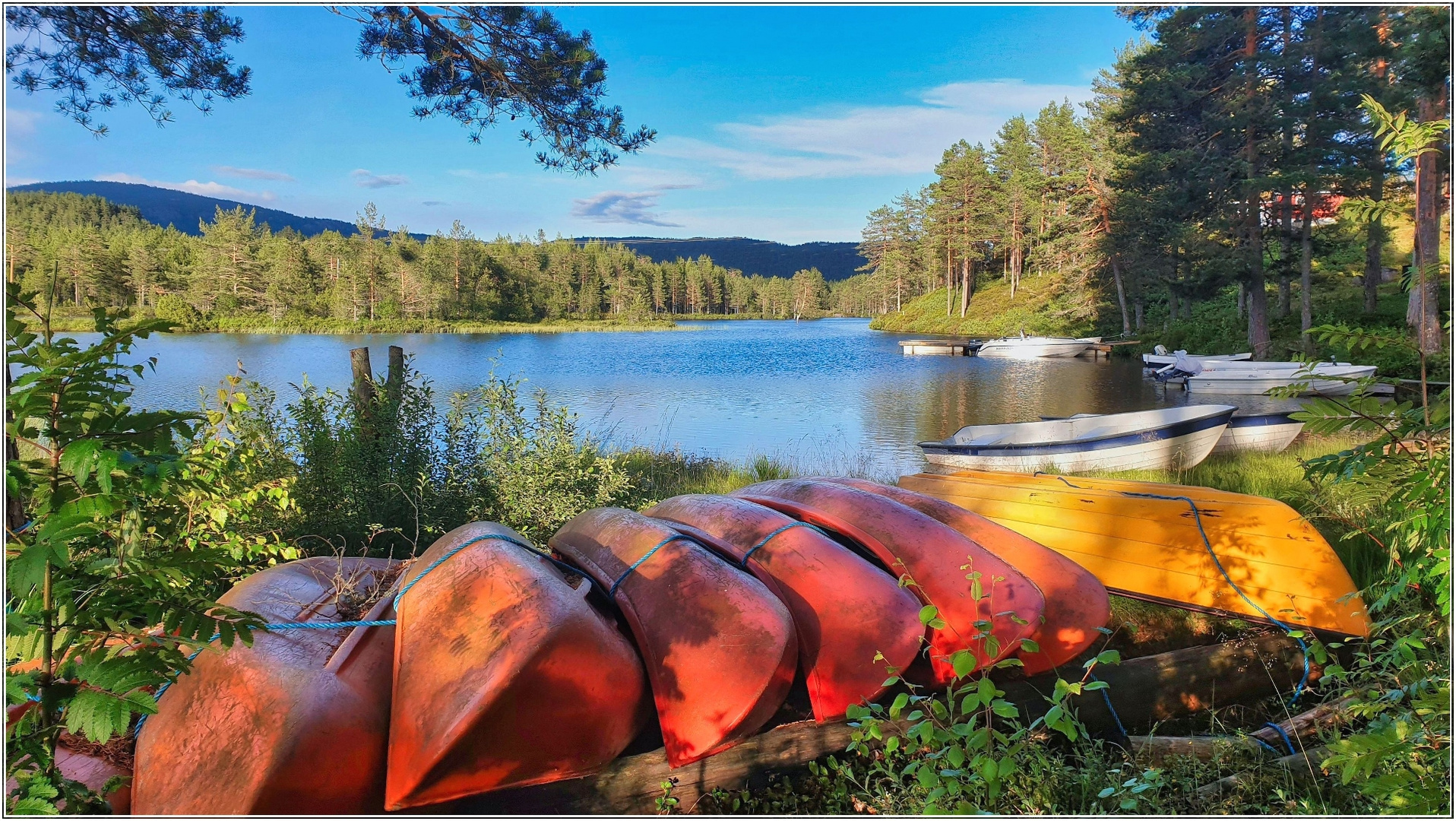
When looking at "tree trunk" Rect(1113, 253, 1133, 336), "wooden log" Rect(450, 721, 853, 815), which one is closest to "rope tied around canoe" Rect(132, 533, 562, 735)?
"wooden log" Rect(450, 721, 853, 815)

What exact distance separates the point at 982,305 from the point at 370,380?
54.4 m

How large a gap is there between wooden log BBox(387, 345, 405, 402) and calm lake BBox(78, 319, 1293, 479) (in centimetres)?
34

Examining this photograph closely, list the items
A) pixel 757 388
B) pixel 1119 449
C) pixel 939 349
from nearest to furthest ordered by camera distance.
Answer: pixel 1119 449
pixel 757 388
pixel 939 349

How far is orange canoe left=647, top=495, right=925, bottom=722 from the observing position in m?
2.98

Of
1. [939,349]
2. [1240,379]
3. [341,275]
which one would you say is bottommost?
[1240,379]

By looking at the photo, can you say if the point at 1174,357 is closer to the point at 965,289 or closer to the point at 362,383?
the point at 362,383

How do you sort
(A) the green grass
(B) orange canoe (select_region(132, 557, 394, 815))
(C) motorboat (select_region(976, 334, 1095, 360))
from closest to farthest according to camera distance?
(B) orange canoe (select_region(132, 557, 394, 815)) → (C) motorboat (select_region(976, 334, 1095, 360)) → (A) the green grass

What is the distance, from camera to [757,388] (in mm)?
22078

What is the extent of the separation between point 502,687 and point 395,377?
4190 millimetres

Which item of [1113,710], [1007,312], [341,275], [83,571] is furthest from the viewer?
[341,275]

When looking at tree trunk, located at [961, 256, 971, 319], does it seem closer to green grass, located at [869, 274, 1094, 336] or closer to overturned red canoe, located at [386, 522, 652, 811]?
green grass, located at [869, 274, 1094, 336]

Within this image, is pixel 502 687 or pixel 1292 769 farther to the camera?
pixel 1292 769

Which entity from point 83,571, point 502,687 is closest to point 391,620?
point 502,687

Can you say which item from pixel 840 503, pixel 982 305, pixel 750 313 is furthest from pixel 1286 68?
pixel 750 313
